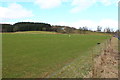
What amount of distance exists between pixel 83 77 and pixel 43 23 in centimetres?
15730

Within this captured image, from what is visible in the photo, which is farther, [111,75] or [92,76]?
[111,75]

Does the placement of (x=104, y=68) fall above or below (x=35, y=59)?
below

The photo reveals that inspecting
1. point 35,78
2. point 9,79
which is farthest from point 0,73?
point 35,78

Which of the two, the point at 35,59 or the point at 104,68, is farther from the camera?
the point at 35,59

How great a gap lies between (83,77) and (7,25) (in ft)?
475

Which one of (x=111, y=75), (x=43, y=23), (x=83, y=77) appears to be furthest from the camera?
(x=43, y=23)

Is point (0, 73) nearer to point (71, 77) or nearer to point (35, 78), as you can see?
point (35, 78)

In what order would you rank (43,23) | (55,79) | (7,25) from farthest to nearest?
(43,23), (7,25), (55,79)

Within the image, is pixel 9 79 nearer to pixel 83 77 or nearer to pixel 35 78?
pixel 35 78

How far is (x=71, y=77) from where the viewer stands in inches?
354

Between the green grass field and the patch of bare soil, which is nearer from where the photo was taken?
the patch of bare soil

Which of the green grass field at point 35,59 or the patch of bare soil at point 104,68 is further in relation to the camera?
the green grass field at point 35,59

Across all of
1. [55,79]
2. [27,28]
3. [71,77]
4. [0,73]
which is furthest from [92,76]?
[27,28]

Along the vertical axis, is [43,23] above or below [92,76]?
above
